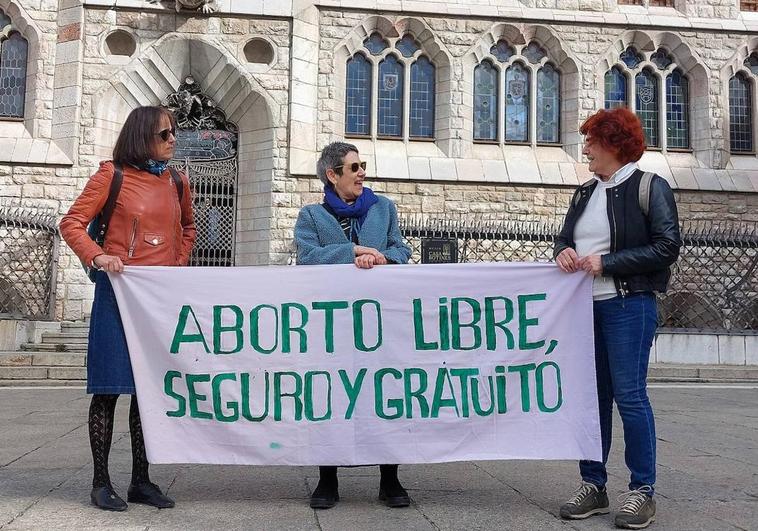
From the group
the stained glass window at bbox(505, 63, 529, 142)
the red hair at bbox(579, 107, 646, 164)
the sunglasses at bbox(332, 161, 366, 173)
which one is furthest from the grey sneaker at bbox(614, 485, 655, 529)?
the stained glass window at bbox(505, 63, 529, 142)

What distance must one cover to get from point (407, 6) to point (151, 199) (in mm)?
13159

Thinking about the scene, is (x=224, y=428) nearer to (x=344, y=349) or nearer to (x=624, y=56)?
(x=344, y=349)

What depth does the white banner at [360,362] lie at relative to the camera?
3.82 m

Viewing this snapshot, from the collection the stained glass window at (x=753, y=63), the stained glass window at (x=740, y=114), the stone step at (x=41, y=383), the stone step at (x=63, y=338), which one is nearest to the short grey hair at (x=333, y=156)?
the stone step at (x=41, y=383)

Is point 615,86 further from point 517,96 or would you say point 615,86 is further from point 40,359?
point 40,359

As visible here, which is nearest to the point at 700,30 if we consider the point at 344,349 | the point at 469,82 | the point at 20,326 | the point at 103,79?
the point at 469,82

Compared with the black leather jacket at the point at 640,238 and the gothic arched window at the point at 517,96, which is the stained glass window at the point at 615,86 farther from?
the black leather jacket at the point at 640,238

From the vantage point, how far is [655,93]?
55.8ft

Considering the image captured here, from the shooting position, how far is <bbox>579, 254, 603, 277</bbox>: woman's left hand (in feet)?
11.9

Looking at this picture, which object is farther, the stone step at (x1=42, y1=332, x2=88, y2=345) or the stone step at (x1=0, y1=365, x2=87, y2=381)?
the stone step at (x1=42, y1=332, x2=88, y2=345)

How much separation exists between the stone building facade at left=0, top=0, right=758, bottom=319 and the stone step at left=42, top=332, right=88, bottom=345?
1.65 meters

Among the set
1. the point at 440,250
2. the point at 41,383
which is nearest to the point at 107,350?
the point at 41,383

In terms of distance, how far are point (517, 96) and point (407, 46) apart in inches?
102

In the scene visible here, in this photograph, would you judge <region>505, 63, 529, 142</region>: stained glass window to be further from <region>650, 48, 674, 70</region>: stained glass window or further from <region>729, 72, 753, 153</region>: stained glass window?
<region>729, 72, 753, 153</region>: stained glass window
